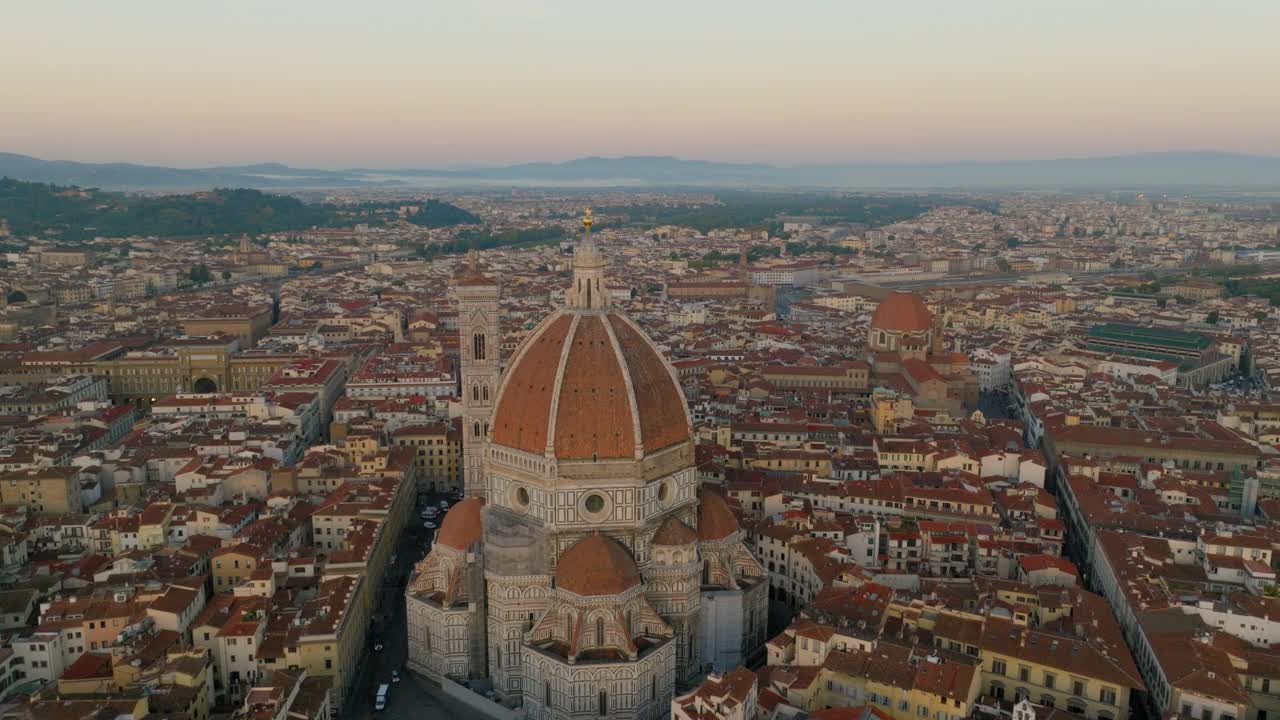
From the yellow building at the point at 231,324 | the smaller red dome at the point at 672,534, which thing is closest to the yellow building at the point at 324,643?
the smaller red dome at the point at 672,534

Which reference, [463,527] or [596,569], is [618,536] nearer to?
[596,569]

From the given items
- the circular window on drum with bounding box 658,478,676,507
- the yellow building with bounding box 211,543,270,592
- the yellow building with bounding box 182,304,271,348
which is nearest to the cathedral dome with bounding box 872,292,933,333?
the circular window on drum with bounding box 658,478,676,507

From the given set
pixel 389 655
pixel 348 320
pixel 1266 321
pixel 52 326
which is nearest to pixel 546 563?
pixel 389 655

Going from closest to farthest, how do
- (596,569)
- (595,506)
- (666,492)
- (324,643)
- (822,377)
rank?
(596,569) → (324,643) → (595,506) → (666,492) → (822,377)

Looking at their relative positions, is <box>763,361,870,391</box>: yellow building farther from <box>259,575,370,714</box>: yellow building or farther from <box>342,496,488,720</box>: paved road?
<box>259,575,370,714</box>: yellow building

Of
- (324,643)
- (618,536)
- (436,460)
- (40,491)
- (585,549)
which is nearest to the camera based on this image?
(585,549)

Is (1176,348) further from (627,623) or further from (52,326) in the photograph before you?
(52,326)

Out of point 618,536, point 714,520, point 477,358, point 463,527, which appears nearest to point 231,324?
point 477,358
